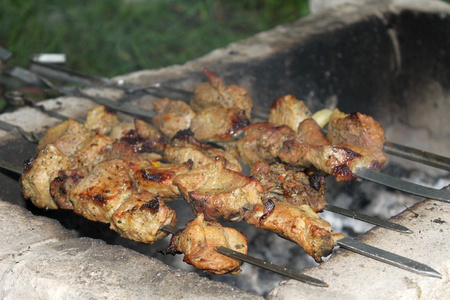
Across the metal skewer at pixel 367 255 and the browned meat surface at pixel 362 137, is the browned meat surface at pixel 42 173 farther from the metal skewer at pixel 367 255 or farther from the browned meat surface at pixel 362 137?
the browned meat surface at pixel 362 137

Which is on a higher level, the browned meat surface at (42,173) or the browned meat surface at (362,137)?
the browned meat surface at (362,137)

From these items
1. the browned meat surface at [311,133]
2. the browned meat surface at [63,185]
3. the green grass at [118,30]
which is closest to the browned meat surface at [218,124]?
the browned meat surface at [311,133]

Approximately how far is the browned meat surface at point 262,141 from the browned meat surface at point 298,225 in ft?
1.61

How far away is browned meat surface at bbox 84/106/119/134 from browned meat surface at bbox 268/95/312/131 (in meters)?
0.90

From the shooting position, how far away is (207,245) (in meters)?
2.14

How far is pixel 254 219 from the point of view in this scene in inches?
90.7

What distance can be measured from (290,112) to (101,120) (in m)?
1.03

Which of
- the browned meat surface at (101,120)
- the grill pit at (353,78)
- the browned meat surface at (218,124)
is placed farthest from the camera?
the grill pit at (353,78)

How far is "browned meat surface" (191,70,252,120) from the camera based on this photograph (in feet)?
10.5

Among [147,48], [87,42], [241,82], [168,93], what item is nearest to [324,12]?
[241,82]

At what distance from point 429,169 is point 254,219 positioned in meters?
2.18

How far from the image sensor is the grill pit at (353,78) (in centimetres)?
339

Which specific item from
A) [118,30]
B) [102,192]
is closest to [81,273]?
[102,192]

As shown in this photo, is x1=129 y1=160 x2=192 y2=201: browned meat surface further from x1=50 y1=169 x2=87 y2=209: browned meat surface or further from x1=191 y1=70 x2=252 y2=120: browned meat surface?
x1=191 y1=70 x2=252 y2=120: browned meat surface
